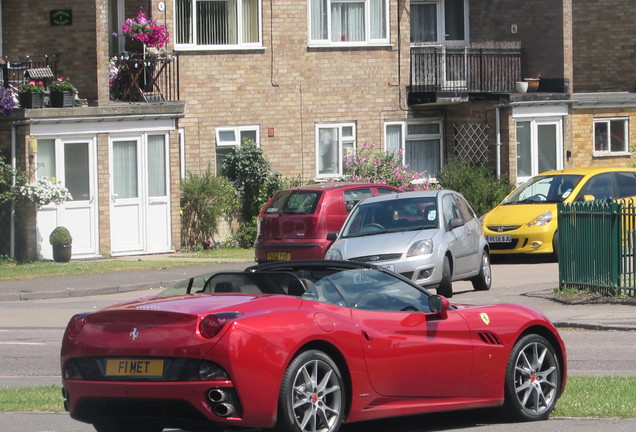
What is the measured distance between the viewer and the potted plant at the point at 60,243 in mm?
25688

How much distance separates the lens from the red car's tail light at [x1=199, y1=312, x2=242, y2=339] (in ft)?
25.3

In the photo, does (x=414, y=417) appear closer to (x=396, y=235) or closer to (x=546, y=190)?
(x=396, y=235)

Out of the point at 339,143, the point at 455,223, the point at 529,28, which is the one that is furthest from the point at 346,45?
the point at 455,223

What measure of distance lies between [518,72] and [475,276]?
14.8 meters

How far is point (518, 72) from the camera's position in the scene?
33.2 m

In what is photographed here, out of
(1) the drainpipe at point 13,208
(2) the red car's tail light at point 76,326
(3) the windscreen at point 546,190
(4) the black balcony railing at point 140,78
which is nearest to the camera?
(2) the red car's tail light at point 76,326

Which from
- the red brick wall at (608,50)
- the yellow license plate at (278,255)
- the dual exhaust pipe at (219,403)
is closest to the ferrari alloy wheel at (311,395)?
the dual exhaust pipe at (219,403)

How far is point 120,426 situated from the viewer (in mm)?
8305

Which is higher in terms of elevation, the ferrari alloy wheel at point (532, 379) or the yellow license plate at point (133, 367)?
the yellow license plate at point (133, 367)

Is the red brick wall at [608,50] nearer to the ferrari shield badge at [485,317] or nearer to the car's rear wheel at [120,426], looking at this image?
the ferrari shield badge at [485,317]

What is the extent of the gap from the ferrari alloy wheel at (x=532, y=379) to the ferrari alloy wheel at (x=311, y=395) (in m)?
1.76

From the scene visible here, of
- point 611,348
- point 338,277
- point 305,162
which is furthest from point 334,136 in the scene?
point 338,277

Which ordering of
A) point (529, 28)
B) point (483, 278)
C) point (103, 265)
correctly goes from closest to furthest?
point (483, 278) < point (103, 265) < point (529, 28)

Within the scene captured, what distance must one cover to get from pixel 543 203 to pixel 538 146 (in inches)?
310
